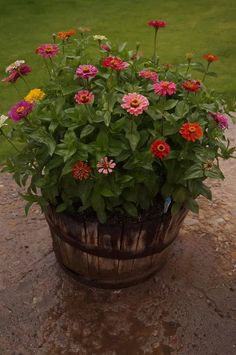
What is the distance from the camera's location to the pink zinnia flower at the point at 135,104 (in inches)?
74.8

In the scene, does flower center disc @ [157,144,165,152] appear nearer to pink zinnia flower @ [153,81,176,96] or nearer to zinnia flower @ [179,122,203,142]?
zinnia flower @ [179,122,203,142]

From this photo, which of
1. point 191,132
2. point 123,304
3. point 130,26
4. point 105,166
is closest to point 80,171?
point 105,166

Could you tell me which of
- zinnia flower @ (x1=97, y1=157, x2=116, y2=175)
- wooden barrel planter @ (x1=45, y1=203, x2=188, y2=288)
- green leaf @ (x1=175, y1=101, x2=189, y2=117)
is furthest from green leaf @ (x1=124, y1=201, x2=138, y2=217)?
green leaf @ (x1=175, y1=101, x2=189, y2=117)

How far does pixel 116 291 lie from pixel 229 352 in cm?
66

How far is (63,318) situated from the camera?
7.91ft

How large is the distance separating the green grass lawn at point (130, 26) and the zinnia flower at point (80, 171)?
2.62 meters

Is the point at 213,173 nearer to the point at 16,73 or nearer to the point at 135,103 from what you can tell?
the point at 135,103

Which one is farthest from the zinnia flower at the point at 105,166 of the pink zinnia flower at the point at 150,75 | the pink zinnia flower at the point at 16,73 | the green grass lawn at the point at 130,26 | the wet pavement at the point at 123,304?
the green grass lawn at the point at 130,26

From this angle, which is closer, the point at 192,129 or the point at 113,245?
the point at 192,129

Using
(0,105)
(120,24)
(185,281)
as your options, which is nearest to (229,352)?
(185,281)

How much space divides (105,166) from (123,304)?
909 millimetres

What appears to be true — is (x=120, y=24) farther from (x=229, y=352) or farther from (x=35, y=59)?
(x=229, y=352)

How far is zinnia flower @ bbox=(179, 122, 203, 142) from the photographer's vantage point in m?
1.90

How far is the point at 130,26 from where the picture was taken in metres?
5.96
